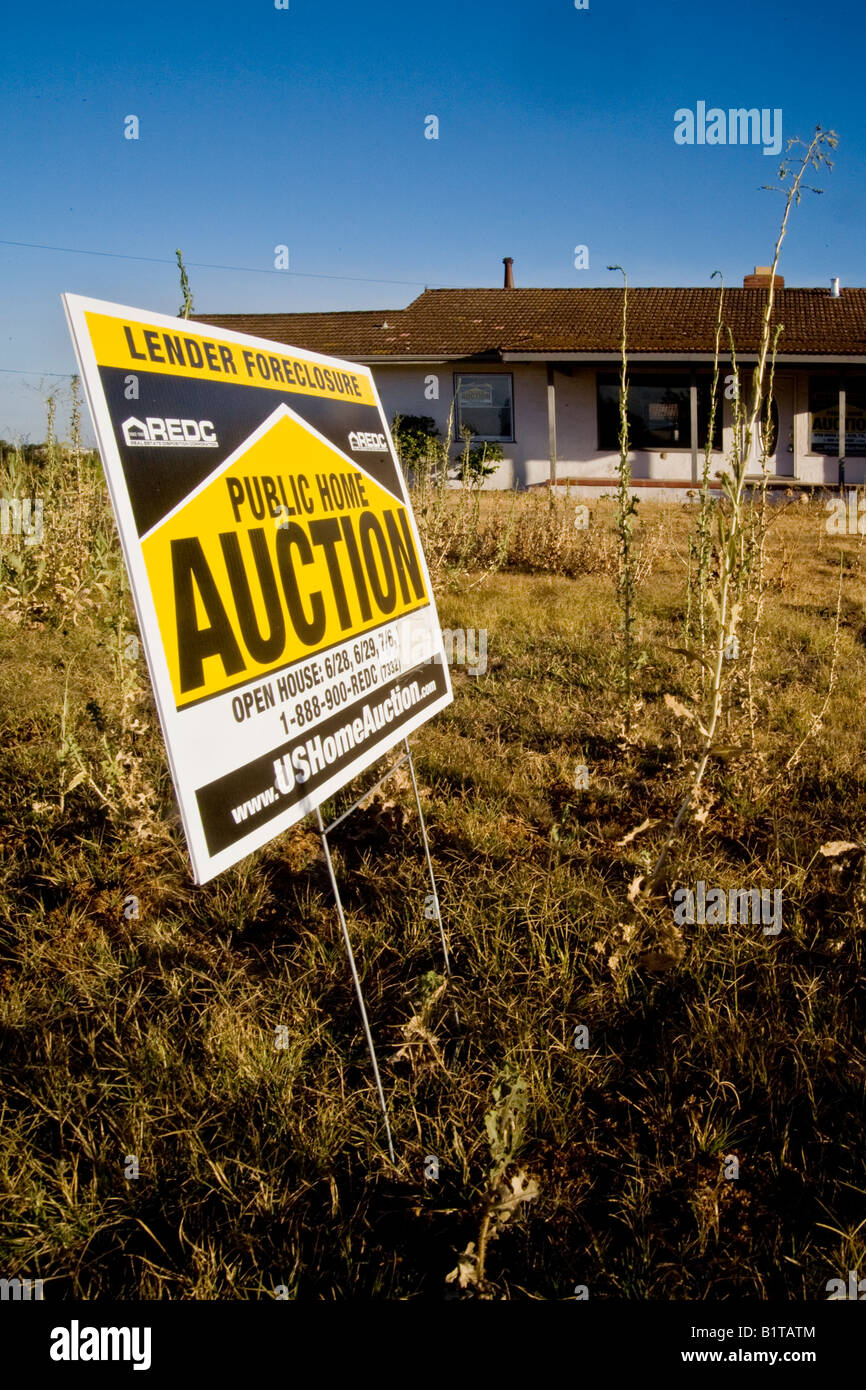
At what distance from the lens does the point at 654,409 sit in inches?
806

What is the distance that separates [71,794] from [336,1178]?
2.46m

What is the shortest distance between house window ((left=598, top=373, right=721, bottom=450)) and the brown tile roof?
1.08 m

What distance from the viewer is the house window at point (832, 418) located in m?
19.9

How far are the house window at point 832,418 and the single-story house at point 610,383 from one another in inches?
0.9

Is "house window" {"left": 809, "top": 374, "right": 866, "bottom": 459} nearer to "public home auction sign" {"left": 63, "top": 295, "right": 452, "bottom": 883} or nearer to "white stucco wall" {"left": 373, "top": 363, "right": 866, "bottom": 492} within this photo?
"white stucco wall" {"left": 373, "top": 363, "right": 866, "bottom": 492}

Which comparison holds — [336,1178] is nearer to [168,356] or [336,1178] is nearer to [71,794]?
[168,356]

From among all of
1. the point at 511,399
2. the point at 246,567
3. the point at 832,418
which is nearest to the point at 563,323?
the point at 511,399

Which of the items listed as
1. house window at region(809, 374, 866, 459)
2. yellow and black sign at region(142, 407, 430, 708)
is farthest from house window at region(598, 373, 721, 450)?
yellow and black sign at region(142, 407, 430, 708)

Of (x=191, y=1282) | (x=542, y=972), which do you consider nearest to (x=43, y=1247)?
(x=191, y=1282)

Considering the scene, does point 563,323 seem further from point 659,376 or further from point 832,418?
point 832,418

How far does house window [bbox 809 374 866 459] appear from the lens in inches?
783

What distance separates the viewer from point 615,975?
280 cm

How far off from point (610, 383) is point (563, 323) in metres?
2.13

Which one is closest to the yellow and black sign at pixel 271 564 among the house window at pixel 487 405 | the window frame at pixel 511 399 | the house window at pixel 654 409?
the window frame at pixel 511 399
